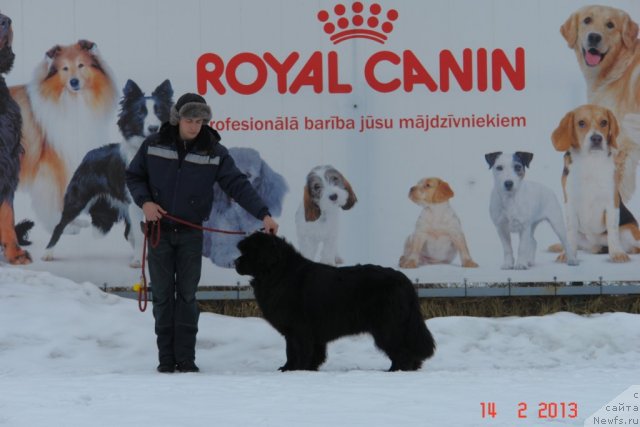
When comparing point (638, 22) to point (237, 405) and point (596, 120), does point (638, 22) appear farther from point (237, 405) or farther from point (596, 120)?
point (237, 405)

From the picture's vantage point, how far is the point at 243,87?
22.3ft

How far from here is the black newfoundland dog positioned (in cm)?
530

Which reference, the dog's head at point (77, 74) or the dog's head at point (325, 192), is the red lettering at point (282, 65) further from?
the dog's head at point (77, 74)

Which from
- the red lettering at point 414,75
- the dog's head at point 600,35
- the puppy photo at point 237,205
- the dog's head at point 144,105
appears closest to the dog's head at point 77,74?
the dog's head at point 144,105

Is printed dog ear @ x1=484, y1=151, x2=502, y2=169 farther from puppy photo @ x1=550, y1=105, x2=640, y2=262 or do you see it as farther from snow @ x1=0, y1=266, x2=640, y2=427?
snow @ x1=0, y1=266, x2=640, y2=427

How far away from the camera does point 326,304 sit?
209 inches

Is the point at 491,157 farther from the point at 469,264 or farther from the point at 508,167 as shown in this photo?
the point at 469,264

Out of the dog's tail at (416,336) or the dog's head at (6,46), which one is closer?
the dog's tail at (416,336)

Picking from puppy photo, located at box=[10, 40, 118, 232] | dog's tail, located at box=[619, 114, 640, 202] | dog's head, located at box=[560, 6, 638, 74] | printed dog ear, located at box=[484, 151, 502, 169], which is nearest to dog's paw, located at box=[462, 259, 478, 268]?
printed dog ear, located at box=[484, 151, 502, 169]

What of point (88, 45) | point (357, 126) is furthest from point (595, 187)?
point (88, 45)

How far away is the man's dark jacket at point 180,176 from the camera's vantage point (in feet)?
17.2

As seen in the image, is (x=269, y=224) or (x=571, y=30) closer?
(x=269, y=224)

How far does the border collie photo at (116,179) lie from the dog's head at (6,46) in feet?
3.02

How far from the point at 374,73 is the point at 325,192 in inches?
39.4
